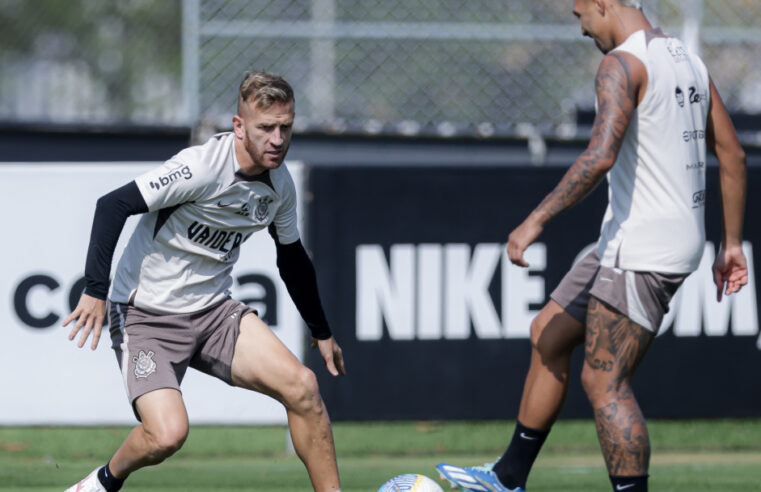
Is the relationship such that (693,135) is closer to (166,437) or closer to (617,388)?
(617,388)

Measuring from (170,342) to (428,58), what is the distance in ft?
18.2

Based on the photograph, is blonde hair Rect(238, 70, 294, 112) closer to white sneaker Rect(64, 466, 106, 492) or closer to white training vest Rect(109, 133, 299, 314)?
white training vest Rect(109, 133, 299, 314)

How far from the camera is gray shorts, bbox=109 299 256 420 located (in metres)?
4.94

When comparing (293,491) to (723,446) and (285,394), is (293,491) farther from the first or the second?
(723,446)

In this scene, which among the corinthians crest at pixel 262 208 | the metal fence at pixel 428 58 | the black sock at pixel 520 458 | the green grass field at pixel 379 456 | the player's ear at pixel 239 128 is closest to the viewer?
the player's ear at pixel 239 128

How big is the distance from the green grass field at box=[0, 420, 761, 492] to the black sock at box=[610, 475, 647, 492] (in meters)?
1.46

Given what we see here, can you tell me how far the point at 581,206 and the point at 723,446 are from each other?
6.04ft

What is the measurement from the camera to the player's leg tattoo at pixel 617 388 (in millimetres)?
4785

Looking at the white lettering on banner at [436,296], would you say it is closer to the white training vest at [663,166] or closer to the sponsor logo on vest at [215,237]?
the sponsor logo on vest at [215,237]

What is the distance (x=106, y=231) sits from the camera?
4.70 metres

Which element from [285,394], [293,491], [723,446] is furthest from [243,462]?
[723,446]

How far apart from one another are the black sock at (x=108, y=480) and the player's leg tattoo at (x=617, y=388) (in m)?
2.02

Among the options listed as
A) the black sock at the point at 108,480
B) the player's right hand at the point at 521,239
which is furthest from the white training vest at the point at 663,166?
the black sock at the point at 108,480

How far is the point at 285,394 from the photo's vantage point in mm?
4930
